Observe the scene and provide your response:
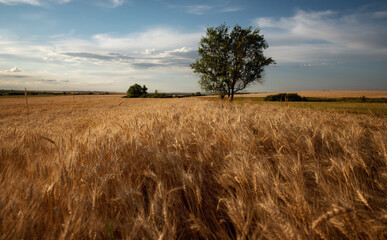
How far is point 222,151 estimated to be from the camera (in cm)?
181

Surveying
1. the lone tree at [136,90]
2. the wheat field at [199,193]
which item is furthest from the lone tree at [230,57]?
the lone tree at [136,90]

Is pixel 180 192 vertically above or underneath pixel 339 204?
underneath

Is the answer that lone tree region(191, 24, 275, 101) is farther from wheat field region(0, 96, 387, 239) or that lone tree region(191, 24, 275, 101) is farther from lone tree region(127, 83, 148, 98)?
lone tree region(127, 83, 148, 98)

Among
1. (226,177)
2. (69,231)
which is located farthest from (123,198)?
(226,177)

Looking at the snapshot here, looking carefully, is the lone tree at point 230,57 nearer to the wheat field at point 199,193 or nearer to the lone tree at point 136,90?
the wheat field at point 199,193

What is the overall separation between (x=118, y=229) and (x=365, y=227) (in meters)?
1.25

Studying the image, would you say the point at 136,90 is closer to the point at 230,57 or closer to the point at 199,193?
the point at 230,57

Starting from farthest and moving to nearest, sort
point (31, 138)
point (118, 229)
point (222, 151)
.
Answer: point (31, 138) < point (222, 151) < point (118, 229)

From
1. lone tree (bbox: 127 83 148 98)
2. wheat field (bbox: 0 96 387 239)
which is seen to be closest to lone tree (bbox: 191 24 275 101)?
wheat field (bbox: 0 96 387 239)

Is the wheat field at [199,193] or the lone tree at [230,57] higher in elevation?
the lone tree at [230,57]

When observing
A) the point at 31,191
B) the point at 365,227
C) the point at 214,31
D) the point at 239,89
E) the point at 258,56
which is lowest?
the point at 365,227

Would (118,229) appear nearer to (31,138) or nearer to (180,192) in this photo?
(180,192)

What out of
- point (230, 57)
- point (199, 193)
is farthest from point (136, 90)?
point (199, 193)

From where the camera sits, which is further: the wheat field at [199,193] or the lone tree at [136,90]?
the lone tree at [136,90]
